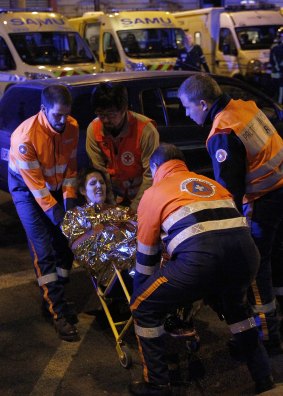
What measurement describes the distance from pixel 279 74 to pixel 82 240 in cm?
1084

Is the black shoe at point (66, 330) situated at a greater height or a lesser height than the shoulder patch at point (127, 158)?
lesser

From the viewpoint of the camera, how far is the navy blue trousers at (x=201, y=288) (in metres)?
3.06

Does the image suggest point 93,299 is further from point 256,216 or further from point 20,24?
point 20,24

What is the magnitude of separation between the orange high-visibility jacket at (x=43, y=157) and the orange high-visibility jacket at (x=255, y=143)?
3.75ft

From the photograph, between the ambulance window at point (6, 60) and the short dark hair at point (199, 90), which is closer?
the short dark hair at point (199, 90)


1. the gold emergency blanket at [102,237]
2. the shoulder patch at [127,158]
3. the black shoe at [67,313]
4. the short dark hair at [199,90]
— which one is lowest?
the black shoe at [67,313]

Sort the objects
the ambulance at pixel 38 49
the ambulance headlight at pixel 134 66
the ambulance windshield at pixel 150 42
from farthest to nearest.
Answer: the ambulance windshield at pixel 150 42 < the ambulance headlight at pixel 134 66 < the ambulance at pixel 38 49

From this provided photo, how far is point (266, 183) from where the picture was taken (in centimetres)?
376

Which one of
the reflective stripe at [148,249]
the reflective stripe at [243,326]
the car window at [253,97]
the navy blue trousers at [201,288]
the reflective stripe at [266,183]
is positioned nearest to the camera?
Answer: the navy blue trousers at [201,288]

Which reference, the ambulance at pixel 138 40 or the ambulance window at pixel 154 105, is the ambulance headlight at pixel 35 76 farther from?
the ambulance window at pixel 154 105

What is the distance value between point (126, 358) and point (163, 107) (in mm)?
3178

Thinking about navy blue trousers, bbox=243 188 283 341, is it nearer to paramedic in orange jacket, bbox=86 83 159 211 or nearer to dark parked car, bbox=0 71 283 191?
paramedic in orange jacket, bbox=86 83 159 211

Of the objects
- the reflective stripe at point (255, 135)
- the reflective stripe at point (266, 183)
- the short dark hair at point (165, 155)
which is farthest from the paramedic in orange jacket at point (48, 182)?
the reflective stripe at point (266, 183)

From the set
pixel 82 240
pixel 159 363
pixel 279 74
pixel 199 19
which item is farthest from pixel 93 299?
pixel 199 19
